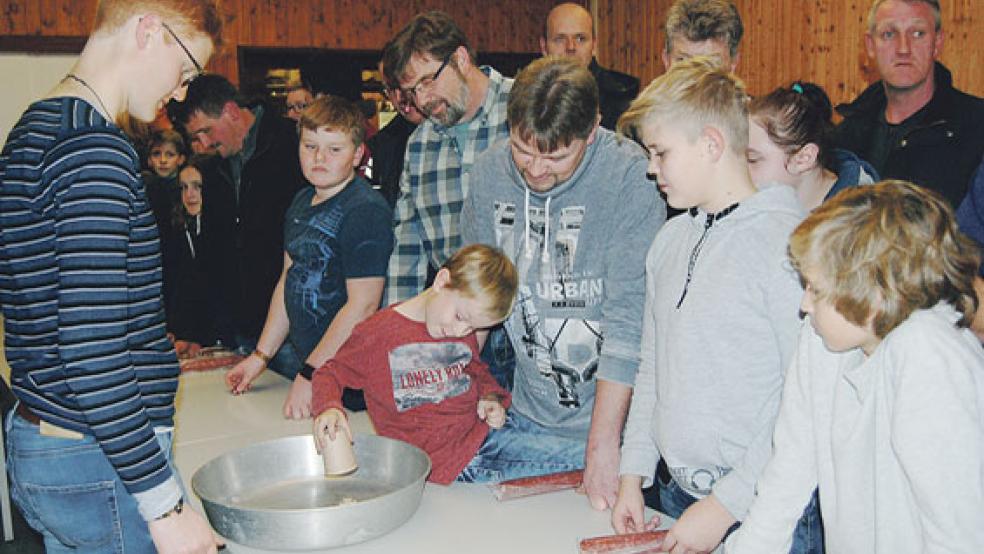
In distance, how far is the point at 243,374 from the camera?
2707 mm

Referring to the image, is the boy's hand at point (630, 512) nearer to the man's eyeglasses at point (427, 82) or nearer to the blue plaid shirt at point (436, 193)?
the blue plaid shirt at point (436, 193)

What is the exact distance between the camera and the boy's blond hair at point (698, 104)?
1.53 meters

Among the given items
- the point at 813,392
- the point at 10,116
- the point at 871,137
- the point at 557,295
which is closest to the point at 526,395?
the point at 557,295

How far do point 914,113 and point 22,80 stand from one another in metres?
5.66

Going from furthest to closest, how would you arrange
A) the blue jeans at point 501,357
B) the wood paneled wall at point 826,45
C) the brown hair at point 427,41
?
1. the wood paneled wall at point 826,45
2. the brown hair at point 427,41
3. the blue jeans at point 501,357

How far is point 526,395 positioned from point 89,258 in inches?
43.6

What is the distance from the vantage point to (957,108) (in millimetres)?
2900

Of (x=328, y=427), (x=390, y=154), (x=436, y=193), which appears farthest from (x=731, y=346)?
(x=390, y=154)

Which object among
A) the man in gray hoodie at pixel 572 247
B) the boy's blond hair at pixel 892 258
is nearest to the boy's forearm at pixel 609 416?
the man in gray hoodie at pixel 572 247

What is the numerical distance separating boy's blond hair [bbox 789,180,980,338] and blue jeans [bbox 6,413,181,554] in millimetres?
1123

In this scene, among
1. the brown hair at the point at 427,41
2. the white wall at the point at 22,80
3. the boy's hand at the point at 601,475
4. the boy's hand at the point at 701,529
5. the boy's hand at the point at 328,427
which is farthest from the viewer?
the white wall at the point at 22,80

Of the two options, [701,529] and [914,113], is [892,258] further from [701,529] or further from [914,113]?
[914,113]

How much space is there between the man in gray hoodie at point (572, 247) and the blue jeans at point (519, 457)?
39 mm

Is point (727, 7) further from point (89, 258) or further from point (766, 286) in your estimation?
point (89, 258)
